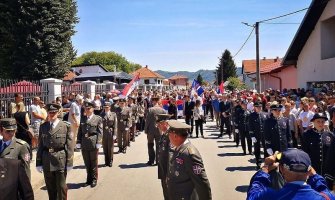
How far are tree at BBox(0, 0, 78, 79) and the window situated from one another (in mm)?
17511

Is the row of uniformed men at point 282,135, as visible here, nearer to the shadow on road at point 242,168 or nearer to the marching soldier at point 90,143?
the shadow on road at point 242,168

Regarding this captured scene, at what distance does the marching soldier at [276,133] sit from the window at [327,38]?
12.0m

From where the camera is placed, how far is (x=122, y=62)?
131 m

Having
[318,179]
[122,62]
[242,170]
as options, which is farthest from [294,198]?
[122,62]

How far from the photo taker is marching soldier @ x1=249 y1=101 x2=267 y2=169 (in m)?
10.9

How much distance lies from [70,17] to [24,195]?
27.6 metres

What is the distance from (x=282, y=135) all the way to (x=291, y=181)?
6.14 m

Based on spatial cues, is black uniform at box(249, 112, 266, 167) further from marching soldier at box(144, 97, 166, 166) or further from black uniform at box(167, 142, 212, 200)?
black uniform at box(167, 142, 212, 200)

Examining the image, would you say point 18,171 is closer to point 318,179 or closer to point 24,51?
point 318,179

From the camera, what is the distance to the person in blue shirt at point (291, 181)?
3.04 metres

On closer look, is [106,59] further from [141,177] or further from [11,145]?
[11,145]

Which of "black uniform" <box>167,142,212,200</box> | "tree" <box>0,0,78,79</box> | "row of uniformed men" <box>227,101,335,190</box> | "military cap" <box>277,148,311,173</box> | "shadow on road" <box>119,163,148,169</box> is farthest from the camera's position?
"tree" <box>0,0,78,79</box>

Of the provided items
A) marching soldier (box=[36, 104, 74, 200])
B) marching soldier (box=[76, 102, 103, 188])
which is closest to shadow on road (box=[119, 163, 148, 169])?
marching soldier (box=[76, 102, 103, 188])

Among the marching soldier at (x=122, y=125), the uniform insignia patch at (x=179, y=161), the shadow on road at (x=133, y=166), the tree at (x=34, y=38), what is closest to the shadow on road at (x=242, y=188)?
the shadow on road at (x=133, y=166)
